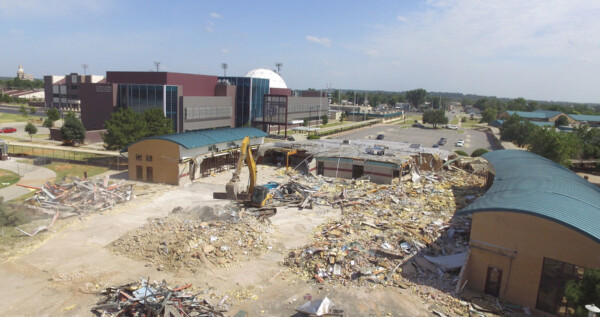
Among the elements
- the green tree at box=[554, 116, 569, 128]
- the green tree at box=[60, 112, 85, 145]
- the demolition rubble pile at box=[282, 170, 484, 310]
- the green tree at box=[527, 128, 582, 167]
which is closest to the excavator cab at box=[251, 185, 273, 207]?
the demolition rubble pile at box=[282, 170, 484, 310]

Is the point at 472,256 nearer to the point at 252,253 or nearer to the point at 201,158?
the point at 252,253

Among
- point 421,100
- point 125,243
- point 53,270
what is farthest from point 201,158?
point 421,100

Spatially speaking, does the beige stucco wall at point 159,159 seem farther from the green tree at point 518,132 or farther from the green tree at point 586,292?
the green tree at point 518,132

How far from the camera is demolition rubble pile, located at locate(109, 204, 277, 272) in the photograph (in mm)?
17297

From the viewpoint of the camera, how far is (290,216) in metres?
24.5

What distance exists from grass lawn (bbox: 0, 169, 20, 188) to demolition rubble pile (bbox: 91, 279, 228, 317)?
918 inches

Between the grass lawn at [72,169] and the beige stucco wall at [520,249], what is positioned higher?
the beige stucco wall at [520,249]

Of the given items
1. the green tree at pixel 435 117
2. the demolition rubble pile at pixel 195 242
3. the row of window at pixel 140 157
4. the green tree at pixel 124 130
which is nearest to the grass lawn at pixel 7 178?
the green tree at pixel 124 130

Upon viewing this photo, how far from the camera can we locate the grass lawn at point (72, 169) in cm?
3431

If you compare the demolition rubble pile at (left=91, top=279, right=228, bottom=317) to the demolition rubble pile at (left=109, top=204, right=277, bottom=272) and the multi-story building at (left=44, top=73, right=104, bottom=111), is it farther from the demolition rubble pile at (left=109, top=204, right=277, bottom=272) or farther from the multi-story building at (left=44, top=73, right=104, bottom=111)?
the multi-story building at (left=44, top=73, right=104, bottom=111)

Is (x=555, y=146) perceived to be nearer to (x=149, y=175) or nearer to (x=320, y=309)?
(x=320, y=309)

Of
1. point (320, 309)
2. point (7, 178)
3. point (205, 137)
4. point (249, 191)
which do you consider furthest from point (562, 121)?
point (7, 178)

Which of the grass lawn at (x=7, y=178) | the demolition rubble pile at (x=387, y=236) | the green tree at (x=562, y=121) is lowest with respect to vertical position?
the grass lawn at (x=7, y=178)

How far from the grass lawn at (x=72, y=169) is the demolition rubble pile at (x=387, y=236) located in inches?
746
